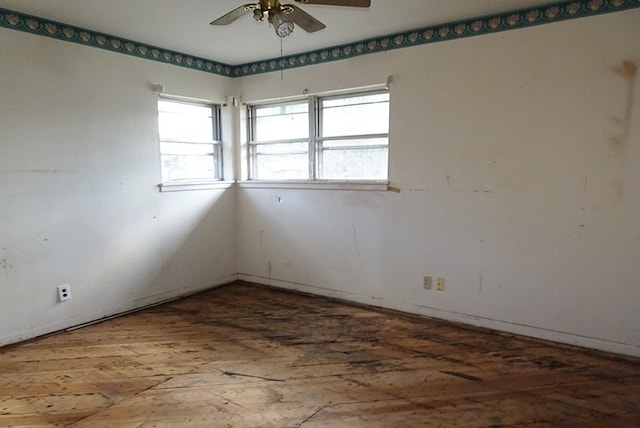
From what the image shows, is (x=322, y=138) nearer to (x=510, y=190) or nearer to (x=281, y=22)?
(x=510, y=190)

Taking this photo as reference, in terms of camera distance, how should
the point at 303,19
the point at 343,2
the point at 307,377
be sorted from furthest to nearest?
the point at 307,377
the point at 303,19
the point at 343,2

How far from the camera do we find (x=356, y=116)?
4.00m

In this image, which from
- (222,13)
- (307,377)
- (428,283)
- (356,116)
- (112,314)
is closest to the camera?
(307,377)

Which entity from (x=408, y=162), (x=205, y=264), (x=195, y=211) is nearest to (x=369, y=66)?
(x=408, y=162)

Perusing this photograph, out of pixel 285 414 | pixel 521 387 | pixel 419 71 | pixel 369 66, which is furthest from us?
pixel 369 66

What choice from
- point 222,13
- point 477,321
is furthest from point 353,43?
point 477,321

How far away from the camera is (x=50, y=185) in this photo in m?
3.27

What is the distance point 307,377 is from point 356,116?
2439 mm

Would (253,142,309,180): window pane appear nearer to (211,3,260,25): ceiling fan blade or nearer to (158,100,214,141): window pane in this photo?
(158,100,214,141): window pane

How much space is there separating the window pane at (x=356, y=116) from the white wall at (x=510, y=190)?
0.18 meters

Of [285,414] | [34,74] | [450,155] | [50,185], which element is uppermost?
[34,74]

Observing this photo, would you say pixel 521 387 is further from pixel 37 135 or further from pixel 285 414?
pixel 37 135

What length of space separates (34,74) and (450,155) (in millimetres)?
3275

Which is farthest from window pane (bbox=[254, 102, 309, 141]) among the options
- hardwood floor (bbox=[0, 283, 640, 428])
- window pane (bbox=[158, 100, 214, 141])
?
hardwood floor (bbox=[0, 283, 640, 428])
